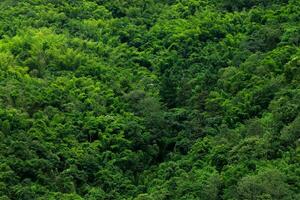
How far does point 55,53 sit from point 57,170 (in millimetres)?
14380

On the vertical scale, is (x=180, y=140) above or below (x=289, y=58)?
below

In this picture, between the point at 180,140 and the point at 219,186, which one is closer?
the point at 219,186

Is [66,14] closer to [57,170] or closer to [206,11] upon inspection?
[206,11]

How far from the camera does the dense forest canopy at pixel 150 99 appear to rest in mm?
36625

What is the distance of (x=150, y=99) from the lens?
48.4 metres

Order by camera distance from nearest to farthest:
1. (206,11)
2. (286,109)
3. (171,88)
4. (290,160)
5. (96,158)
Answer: (290,160), (286,109), (96,158), (171,88), (206,11)

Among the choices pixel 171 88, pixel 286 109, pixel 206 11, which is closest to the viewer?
pixel 286 109

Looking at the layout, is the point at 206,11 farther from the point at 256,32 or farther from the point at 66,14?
the point at 66,14

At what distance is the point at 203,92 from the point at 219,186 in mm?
14226

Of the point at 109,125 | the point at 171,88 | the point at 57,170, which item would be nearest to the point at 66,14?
the point at 171,88

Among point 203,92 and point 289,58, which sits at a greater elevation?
point 289,58

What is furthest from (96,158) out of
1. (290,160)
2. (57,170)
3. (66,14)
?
(66,14)

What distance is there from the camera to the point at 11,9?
61.5 meters

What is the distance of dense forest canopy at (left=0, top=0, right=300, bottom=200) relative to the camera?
3662 cm
